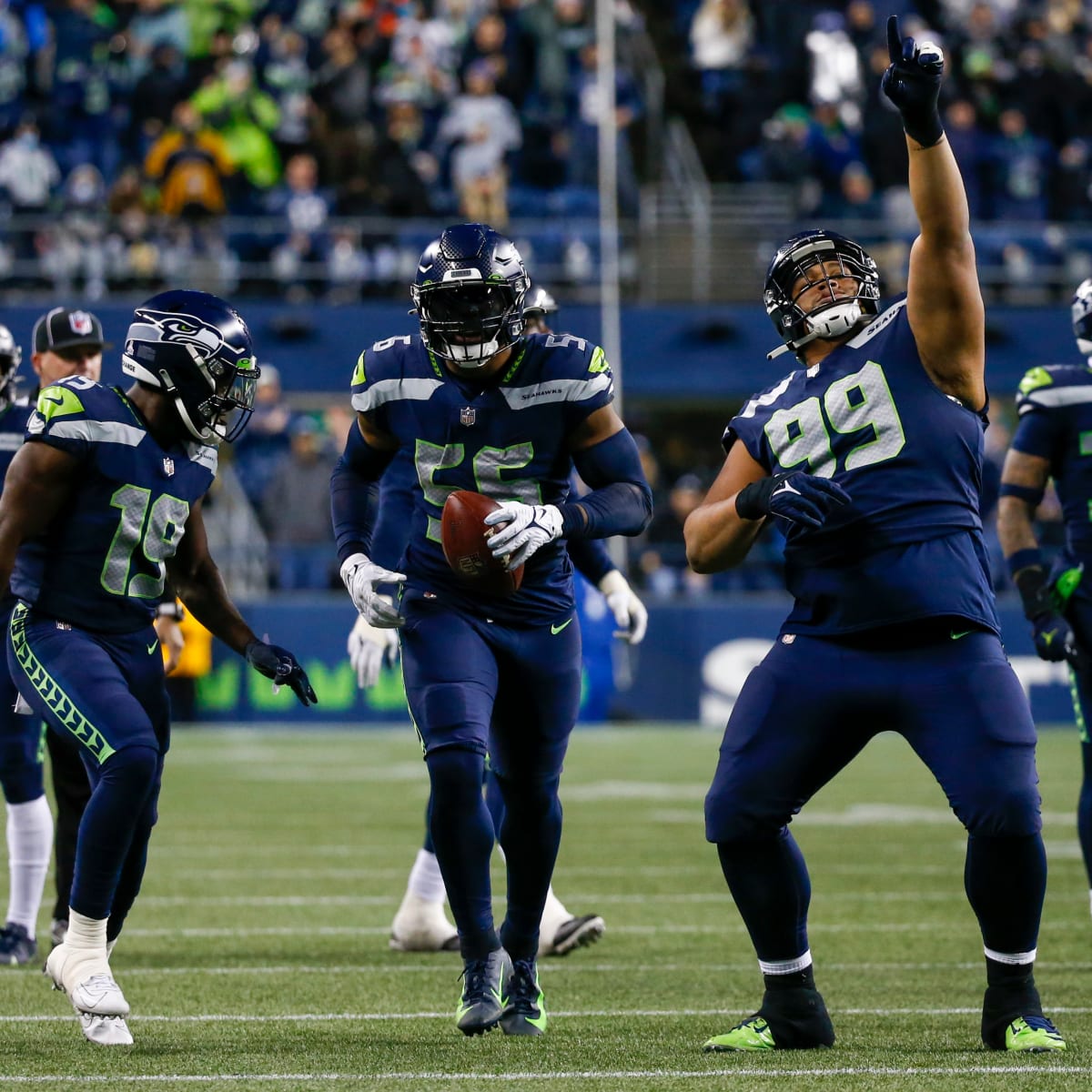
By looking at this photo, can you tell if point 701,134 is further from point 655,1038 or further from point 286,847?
point 655,1038

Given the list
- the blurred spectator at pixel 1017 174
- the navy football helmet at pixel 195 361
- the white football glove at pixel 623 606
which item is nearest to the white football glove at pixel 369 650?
the white football glove at pixel 623 606

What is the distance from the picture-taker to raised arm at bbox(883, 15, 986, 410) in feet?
14.0

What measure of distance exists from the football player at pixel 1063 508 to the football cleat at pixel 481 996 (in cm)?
228

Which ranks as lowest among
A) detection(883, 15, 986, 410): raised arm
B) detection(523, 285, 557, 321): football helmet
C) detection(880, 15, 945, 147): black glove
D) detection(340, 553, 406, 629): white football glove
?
detection(340, 553, 406, 629): white football glove

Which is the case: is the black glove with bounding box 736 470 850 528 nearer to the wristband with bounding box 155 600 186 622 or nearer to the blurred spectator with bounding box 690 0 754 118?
the wristband with bounding box 155 600 186 622

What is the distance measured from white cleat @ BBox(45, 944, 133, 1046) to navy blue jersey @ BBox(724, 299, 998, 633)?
5.89ft

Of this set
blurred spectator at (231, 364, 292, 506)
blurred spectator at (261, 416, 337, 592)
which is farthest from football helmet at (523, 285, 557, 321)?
blurred spectator at (231, 364, 292, 506)

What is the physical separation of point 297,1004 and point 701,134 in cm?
1671

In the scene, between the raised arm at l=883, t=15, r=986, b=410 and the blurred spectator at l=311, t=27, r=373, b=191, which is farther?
the blurred spectator at l=311, t=27, r=373, b=191

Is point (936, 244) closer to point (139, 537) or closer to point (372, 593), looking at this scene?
point (372, 593)

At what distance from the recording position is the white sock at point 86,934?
4.82 meters

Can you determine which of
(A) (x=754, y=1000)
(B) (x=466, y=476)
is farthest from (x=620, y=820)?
(B) (x=466, y=476)

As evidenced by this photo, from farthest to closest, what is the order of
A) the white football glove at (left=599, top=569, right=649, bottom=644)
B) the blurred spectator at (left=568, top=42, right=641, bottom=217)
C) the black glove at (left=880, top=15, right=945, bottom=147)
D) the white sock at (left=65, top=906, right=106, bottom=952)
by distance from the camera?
1. the blurred spectator at (left=568, top=42, right=641, bottom=217)
2. the white football glove at (left=599, top=569, right=649, bottom=644)
3. the white sock at (left=65, top=906, right=106, bottom=952)
4. the black glove at (left=880, top=15, right=945, bottom=147)

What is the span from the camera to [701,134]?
69.4 ft
